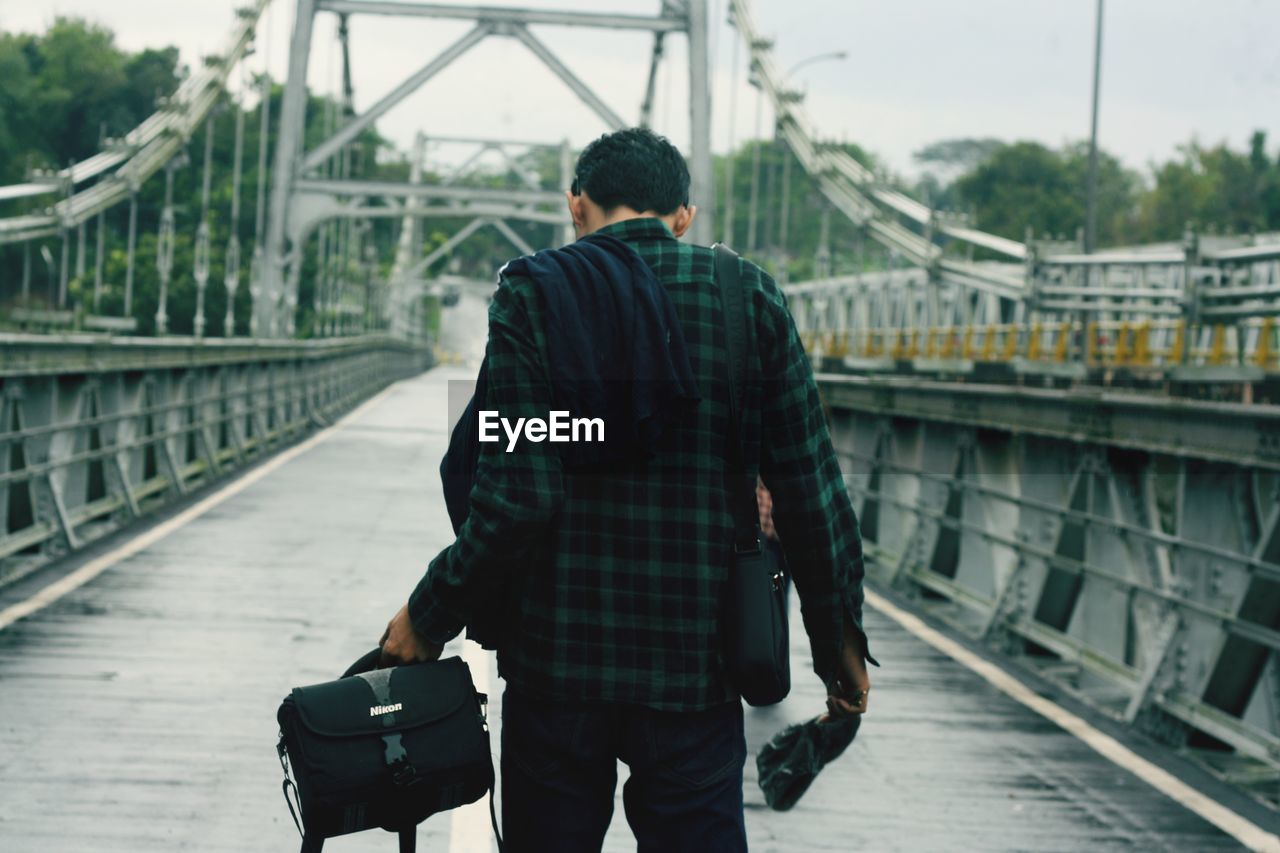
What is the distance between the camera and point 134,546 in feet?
41.6

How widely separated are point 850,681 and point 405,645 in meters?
0.80

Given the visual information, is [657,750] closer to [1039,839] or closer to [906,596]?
[1039,839]

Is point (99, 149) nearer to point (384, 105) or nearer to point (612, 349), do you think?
point (384, 105)

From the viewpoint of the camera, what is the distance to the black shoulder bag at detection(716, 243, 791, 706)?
3.18 m

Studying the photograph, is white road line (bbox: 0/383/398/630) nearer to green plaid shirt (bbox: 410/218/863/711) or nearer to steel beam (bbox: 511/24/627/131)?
green plaid shirt (bbox: 410/218/863/711)

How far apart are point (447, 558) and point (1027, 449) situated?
8.13 metres

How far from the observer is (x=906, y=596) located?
40.2 ft

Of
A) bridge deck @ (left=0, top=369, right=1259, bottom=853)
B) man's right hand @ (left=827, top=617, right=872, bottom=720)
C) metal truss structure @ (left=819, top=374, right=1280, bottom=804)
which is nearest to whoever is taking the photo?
man's right hand @ (left=827, top=617, right=872, bottom=720)

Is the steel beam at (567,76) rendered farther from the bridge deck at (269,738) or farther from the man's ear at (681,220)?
the man's ear at (681,220)

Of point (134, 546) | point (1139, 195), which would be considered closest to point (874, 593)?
point (134, 546)

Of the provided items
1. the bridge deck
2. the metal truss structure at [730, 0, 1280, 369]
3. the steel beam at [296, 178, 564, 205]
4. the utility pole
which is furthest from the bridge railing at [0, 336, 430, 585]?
the utility pole

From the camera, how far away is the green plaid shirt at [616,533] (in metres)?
3.13

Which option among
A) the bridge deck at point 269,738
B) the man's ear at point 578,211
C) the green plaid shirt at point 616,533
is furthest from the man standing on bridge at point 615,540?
the bridge deck at point 269,738

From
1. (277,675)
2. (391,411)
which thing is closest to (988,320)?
(391,411)
